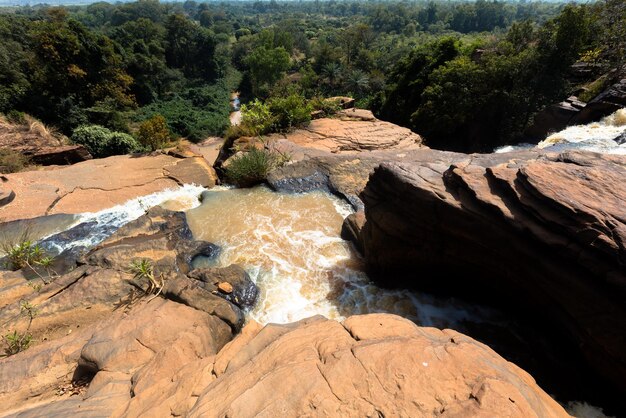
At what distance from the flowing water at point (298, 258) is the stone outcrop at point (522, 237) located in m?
0.51

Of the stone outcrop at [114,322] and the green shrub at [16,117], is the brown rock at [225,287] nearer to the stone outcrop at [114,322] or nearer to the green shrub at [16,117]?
the stone outcrop at [114,322]

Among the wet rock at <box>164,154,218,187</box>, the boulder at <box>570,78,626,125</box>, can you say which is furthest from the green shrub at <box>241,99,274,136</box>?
the boulder at <box>570,78,626,125</box>

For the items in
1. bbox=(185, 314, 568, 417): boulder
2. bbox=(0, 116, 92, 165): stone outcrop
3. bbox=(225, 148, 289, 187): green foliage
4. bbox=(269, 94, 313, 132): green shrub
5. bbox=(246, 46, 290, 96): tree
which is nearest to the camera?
bbox=(185, 314, 568, 417): boulder

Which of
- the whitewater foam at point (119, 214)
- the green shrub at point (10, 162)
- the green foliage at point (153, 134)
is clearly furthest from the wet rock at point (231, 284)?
the green shrub at point (10, 162)

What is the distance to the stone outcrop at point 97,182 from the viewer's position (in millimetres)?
9117

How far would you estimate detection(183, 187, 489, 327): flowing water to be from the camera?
604 centimetres

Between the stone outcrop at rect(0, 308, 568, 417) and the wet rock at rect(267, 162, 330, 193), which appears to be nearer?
the stone outcrop at rect(0, 308, 568, 417)

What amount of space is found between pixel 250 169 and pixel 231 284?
183 inches

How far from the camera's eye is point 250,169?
991cm

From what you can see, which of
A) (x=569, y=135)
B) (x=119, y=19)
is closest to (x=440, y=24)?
(x=119, y=19)

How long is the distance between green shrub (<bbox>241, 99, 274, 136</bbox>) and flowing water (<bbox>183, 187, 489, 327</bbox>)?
407 centimetres

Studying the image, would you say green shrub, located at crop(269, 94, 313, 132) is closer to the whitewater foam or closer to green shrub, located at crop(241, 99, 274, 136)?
green shrub, located at crop(241, 99, 274, 136)

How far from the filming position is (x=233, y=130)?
1299 cm

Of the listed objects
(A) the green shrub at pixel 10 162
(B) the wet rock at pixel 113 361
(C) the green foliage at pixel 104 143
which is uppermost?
(B) the wet rock at pixel 113 361
